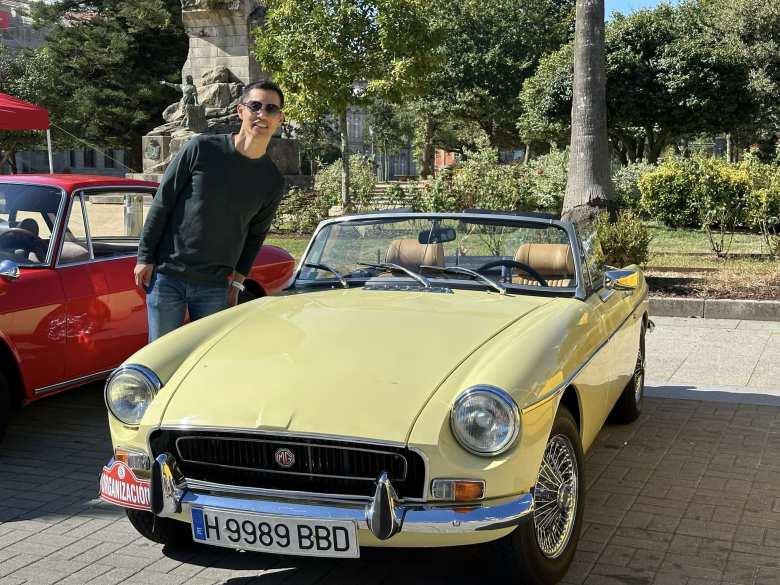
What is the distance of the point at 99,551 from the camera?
4.11 metres

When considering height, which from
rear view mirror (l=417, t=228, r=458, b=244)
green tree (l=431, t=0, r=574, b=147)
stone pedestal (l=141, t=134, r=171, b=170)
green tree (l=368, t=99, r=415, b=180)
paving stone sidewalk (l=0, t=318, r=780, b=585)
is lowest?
paving stone sidewalk (l=0, t=318, r=780, b=585)

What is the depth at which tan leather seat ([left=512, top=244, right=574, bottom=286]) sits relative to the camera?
4.80 metres

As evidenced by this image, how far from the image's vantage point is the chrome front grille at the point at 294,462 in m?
3.27

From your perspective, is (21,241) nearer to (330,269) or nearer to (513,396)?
(330,269)

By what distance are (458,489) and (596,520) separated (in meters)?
1.47

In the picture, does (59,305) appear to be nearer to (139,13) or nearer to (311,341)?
(311,341)

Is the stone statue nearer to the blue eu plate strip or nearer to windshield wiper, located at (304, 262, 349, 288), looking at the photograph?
windshield wiper, located at (304, 262, 349, 288)

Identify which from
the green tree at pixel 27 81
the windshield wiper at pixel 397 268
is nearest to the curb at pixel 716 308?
the windshield wiper at pixel 397 268

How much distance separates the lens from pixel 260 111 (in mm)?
4672

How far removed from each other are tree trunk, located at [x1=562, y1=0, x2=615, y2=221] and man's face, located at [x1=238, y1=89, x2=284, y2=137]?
784cm

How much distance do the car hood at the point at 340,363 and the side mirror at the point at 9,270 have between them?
5.97 feet

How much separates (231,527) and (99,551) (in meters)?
1.13

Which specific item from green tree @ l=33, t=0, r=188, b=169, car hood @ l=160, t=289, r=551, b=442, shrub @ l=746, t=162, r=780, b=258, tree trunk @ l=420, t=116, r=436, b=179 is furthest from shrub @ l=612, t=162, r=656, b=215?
tree trunk @ l=420, t=116, r=436, b=179

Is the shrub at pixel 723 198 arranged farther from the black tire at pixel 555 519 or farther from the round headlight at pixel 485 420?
the round headlight at pixel 485 420
